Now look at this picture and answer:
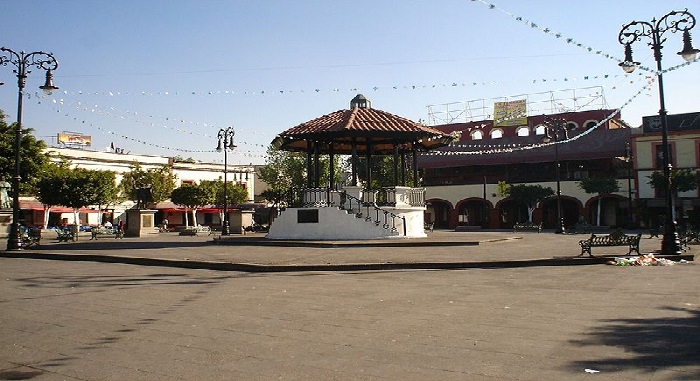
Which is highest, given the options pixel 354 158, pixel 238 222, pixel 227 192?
pixel 227 192

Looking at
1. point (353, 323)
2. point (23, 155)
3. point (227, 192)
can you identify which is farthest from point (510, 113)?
point (353, 323)

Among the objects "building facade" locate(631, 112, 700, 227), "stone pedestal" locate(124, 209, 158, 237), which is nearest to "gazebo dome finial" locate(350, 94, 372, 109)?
"stone pedestal" locate(124, 209, 158, 237)

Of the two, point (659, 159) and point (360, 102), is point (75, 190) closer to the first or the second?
point (360, 102)

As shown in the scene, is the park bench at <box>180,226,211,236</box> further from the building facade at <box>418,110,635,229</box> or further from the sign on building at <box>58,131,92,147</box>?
the sign on building at <box>58,131,92,147</box>

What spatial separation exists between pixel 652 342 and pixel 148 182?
57476 millimetres

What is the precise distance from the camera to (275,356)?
19.2 ft

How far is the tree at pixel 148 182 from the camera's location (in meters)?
57.8

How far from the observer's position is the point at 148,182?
58.5 meters

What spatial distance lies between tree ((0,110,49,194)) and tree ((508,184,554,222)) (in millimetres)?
38871

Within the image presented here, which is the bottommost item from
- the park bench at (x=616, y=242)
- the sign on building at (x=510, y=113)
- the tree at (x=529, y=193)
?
the park bench at (x=616, y=242)

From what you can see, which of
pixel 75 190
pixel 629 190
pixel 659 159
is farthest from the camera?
pixel 659 159

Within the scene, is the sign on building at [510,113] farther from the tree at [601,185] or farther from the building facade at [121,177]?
the building facade at [121,177]

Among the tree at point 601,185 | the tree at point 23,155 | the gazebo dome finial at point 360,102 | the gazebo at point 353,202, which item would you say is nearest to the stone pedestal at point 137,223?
the tree at point 23,155

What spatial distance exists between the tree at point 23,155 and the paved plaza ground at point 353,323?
2880 cm
